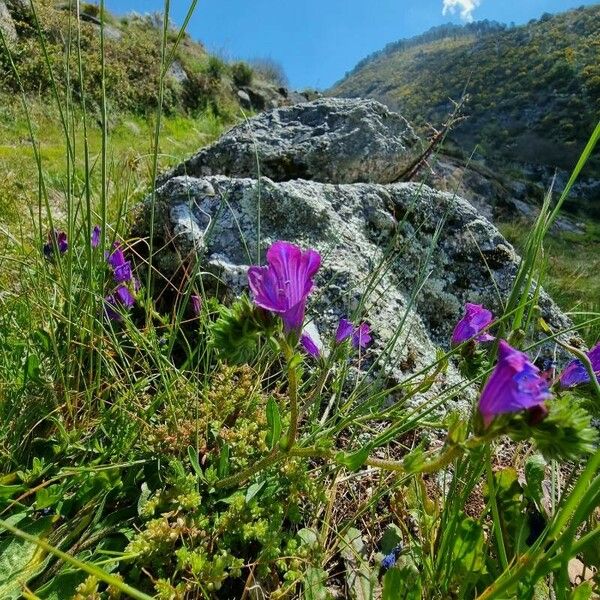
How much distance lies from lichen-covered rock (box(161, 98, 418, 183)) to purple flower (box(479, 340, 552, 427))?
2487 millimetres

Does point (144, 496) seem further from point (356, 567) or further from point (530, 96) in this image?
point (530, 96)

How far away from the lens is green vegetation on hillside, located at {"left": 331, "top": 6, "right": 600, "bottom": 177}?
4325 centimetres

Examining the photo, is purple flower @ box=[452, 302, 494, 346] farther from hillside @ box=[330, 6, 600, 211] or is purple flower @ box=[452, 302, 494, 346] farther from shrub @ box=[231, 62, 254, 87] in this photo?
hillside @ box=[330, 6, 600, 211]

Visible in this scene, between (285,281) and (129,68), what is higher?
(129,68)

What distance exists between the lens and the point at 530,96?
165 feet

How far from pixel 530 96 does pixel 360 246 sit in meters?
57.2

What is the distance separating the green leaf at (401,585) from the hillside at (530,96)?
37.5 m

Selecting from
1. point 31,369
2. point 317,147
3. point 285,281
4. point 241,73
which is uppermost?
point 241,73

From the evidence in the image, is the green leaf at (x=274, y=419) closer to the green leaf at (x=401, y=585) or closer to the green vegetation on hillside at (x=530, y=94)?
Result: the green leaf at (x=401, y=585)

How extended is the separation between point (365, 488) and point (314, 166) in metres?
2.14

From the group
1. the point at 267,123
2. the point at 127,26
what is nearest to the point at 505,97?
the point at 127,26

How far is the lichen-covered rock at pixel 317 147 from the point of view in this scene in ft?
10.3

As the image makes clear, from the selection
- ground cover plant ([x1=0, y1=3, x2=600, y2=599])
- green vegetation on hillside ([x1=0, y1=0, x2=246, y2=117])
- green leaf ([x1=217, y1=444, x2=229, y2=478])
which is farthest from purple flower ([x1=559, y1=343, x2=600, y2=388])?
green vegetation on hillside ([x1=0, y1=0, x2=246, y2=117])

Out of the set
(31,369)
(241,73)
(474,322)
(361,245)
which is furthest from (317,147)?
(241,73)
